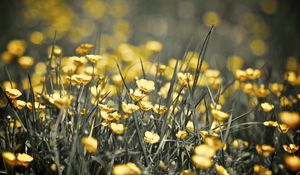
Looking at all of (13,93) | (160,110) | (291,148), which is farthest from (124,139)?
(291,148)

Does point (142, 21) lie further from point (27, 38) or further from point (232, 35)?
point (27, 38)

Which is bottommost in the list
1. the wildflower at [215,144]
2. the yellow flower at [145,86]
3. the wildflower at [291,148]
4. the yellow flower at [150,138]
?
the wildflower at [291,148]

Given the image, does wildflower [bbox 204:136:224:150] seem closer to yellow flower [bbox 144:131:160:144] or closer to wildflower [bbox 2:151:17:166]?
yellow flower [bbox 144:131:160:144]

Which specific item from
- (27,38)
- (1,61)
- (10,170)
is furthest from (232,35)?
(10,170)

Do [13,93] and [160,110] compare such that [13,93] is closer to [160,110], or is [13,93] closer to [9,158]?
[9,158]

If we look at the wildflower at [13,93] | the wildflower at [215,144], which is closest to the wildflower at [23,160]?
the wildflower at [13,93]

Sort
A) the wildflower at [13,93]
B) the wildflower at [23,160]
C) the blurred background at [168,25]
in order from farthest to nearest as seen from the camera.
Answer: the blurred background at [168,25]
the wildflower at [13,93]
the wildflower at [23,160]

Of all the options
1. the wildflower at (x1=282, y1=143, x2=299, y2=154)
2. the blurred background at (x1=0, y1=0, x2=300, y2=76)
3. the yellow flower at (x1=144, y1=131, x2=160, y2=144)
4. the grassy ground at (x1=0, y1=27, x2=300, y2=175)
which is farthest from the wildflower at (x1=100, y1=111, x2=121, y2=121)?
the blurred background at (x1=0, y1=0, x2=300, y2=76)

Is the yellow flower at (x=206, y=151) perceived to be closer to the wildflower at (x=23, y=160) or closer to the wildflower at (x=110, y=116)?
the wildflower at (x=110, y=116)

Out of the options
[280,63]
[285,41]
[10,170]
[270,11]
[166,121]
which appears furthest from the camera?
[270,11]

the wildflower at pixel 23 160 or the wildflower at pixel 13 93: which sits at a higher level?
the wildflower at pixel 13 93
